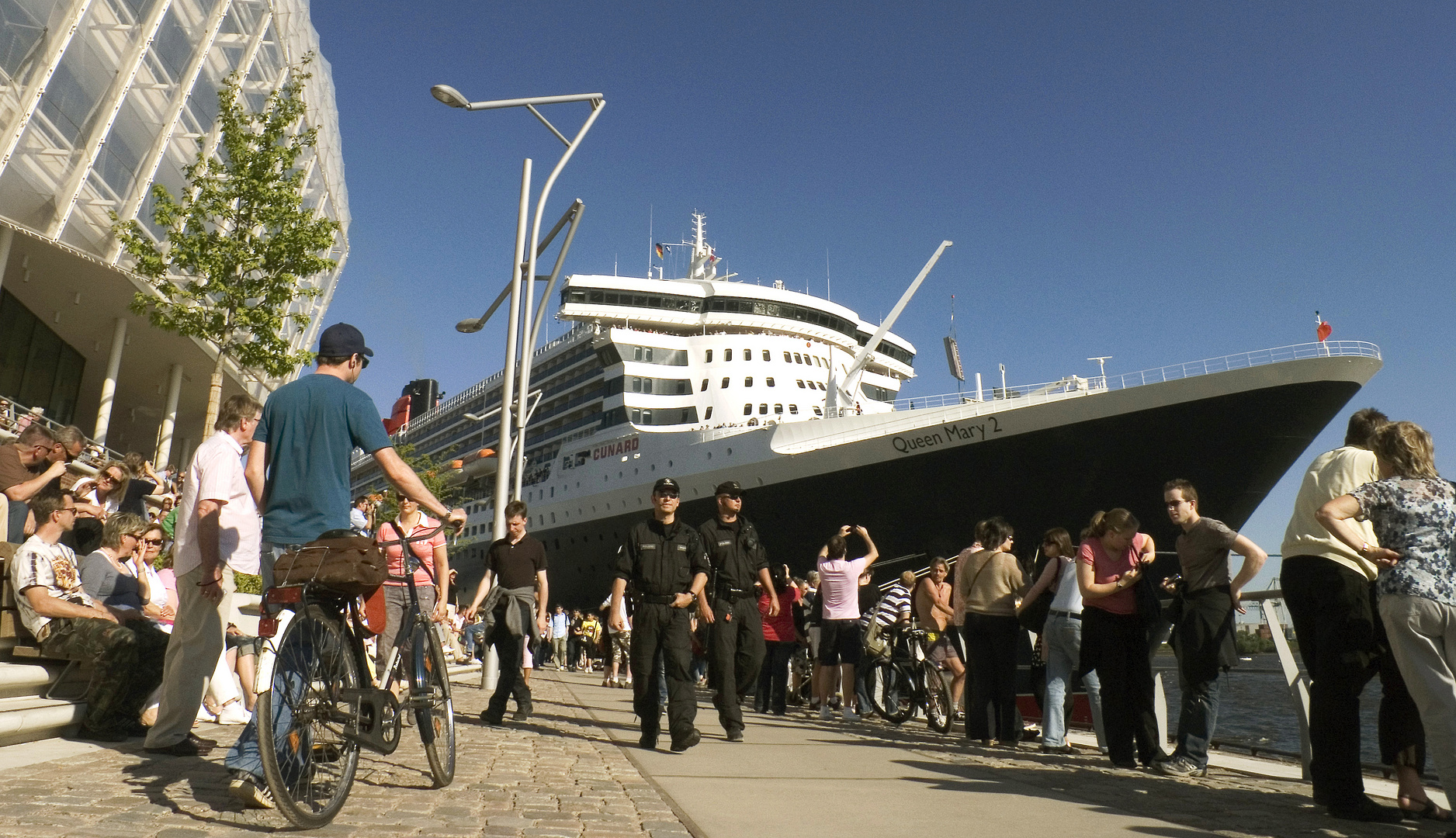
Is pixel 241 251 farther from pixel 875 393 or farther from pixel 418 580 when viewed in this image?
pixel 875 393

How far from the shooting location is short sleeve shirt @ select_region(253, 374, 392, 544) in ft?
10.7

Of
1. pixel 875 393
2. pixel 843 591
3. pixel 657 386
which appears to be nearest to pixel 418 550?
pixel 843 591

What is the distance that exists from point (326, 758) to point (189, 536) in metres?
1.46

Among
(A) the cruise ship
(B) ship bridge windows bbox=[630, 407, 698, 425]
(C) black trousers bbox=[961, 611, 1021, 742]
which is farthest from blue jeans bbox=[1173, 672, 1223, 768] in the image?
(B) ship bridge windows bbox=[630, 407, 698, 425]

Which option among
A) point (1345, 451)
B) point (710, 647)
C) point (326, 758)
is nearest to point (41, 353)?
point (710, 647)

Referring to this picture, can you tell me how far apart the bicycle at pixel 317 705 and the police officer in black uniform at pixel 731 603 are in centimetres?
271

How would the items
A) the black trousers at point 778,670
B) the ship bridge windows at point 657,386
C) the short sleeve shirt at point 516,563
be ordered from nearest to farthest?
the short sleeve shirt at point 516,563
the black trousers at point 778,670
the ship bridge windows at point 657,386

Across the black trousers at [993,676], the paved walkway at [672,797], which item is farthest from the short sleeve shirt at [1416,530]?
the black trousers at [993,676]

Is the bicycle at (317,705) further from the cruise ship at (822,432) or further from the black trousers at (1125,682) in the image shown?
the cruise ship at (822,432)

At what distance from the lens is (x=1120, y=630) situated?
5.44 m

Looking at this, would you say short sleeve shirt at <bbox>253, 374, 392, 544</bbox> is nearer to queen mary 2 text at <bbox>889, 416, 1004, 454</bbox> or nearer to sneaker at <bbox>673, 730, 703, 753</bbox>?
sneaker at <bbox>673, 730, 703, 753</bbox>

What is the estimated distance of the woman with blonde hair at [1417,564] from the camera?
3213 millimetres

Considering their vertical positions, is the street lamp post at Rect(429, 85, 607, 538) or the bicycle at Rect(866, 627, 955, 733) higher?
the street lamp post at Rect(429, 85, 607, 538)

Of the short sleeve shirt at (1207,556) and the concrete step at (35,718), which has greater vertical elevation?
the short sleeve shirt at (1207,556)
